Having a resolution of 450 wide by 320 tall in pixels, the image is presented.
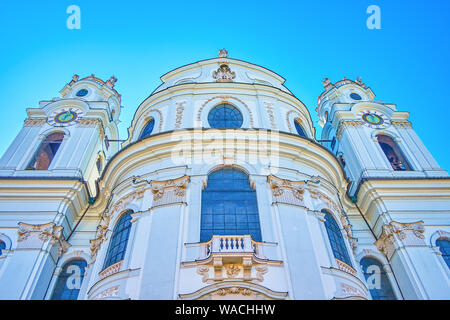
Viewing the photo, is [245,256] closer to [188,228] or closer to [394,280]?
[188,228]

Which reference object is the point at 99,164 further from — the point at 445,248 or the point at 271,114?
the point at 445,248

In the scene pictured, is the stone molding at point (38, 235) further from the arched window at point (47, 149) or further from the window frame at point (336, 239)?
the window frame at point (336, 239)

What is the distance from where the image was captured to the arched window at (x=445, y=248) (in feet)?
54.6

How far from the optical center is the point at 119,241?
15.1 metres

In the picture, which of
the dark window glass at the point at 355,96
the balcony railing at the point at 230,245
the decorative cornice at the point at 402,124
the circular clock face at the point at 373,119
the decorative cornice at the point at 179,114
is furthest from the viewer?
the dark window glass at the point at 355,96

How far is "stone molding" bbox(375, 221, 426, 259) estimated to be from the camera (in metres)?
16.9

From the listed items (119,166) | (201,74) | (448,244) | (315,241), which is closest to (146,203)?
(119,166)

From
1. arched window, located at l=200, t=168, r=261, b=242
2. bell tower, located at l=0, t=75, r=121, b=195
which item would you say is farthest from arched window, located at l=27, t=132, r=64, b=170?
arched window, located at l=200, t=168, r=261, b=242

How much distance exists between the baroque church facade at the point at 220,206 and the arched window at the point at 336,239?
7cm

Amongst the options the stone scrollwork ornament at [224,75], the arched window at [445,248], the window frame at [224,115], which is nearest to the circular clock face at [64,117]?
the stone scrollwork ornament at [224,75]

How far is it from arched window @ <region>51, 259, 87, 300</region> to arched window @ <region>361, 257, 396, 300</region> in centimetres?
1268

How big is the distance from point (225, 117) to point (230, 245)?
878cm

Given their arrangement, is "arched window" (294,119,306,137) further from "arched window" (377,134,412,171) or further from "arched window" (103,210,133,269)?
"arched window" (103,210,133,269)

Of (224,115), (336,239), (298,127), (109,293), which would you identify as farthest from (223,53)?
(109,293)
